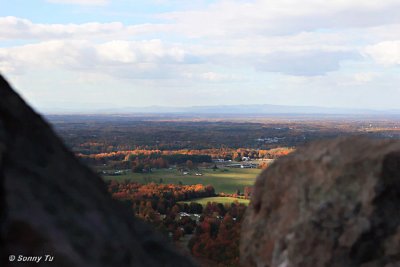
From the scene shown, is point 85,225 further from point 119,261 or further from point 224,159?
point 224,159

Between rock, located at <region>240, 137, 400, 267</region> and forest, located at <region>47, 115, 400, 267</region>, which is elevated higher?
rock, located at <region>240, 137, 400, 267</region>

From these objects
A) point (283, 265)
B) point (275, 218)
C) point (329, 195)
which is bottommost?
point (283, 265)

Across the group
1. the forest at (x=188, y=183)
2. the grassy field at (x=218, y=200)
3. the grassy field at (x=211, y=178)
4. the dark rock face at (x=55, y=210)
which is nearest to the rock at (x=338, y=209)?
the forest at (x=188, y=183)

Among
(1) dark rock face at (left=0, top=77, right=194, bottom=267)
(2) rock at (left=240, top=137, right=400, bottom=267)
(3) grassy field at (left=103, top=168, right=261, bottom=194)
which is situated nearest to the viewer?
(1) dark rock face at (left=0, top=77, right=194, bottom=267)

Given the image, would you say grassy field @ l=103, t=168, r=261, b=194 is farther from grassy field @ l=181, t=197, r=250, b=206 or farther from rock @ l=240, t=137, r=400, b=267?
rock @ l=240, t=137, r=400, b=267

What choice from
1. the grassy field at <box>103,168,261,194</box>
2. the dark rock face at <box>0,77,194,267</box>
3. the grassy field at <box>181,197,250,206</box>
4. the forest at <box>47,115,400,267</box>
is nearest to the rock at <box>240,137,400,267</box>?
the forest at <box>47,115,400,267</box>

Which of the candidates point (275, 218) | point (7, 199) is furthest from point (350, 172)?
point (7, 199)

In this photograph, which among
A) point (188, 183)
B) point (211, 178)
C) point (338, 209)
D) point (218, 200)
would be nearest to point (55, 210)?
point (338, 209)

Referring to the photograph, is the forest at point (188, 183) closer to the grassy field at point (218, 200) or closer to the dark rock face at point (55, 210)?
the grassy field at point (218, 200)
